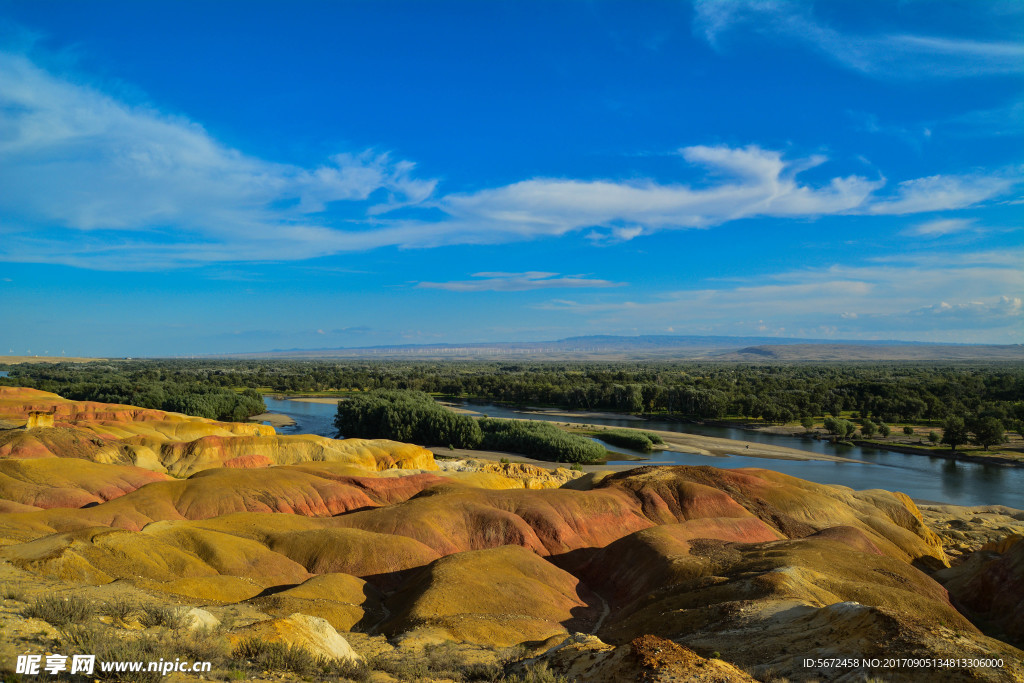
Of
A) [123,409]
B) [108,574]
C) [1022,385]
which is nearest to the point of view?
[108,574]

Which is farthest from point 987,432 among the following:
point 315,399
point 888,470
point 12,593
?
point 315,399

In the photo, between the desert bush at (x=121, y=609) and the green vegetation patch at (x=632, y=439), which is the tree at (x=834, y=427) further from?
the desert bush at (x=121, y=609)

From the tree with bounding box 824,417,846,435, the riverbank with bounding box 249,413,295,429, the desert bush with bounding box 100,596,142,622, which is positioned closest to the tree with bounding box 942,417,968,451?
the tree with bounding box 824,417,846,435

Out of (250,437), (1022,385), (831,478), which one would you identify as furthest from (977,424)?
(250,437)

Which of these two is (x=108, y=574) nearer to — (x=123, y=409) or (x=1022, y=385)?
(x=123, y=409)

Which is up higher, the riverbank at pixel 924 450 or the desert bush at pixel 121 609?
the desert bush at pixel 121 609

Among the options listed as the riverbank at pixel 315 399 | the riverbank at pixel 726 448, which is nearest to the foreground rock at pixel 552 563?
the riverbank at pixel 726 448
